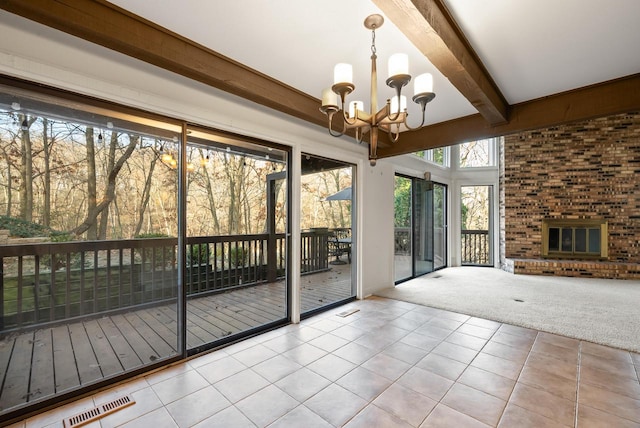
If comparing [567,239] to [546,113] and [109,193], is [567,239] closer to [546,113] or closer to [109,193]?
[546,113]

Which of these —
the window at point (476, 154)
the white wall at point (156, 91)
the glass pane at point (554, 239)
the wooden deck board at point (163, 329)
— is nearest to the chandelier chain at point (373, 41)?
the white wall at point (156, 91)

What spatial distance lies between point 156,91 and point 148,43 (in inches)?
19.6

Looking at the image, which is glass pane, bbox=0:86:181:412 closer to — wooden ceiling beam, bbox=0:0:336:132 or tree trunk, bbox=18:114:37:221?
tree trunk, bbox=18:114:37:221

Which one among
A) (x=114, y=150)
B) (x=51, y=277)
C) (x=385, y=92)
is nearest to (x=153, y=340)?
(x=51, y=277)

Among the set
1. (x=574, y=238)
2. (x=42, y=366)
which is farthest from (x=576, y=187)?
(x=42, y=366)

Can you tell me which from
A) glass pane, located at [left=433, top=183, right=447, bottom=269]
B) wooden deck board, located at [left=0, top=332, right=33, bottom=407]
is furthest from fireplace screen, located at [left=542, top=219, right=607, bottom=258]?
wooden deck board, located at [left=0, top=332, right=33, bottom=407]

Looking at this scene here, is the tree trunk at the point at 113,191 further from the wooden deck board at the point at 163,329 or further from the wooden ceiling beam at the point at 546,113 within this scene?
the wooden ceiling beam at the point at 546,113

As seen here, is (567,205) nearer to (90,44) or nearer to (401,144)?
(401,144)

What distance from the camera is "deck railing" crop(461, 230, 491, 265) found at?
7508 mm

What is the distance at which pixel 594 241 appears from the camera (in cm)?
589

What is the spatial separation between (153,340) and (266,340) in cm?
102

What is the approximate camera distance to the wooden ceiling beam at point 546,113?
2607 mm

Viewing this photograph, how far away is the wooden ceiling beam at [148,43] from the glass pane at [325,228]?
4.14 ft

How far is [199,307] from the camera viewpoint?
3875 mm
